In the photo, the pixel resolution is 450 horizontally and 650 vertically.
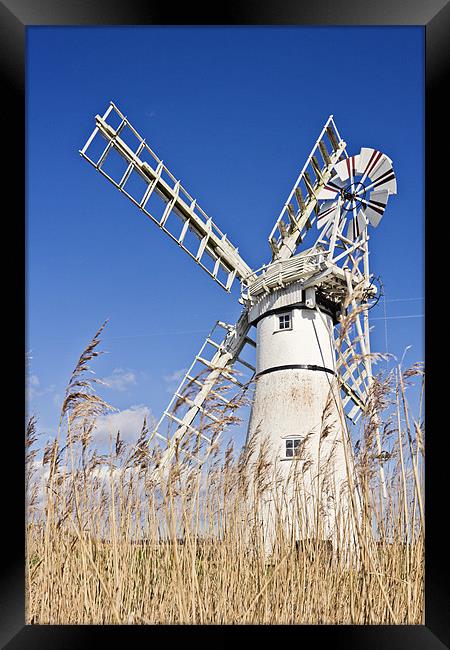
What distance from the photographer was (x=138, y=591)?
2646 millimetres

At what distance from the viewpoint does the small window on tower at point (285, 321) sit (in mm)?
8758

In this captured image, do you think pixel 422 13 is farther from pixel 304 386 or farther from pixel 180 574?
pixel 304 386

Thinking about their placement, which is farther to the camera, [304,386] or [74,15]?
[304,386]

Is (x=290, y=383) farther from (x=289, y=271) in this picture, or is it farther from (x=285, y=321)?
(x=289, y=271)

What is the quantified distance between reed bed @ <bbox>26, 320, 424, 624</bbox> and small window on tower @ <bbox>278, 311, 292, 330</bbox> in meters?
5.82

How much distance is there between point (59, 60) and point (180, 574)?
242 inches

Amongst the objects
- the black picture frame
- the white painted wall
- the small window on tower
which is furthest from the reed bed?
the small window on tower

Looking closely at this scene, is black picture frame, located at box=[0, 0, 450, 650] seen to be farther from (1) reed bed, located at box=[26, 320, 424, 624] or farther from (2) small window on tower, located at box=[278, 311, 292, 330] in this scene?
(2) small window on tower, located at box=[278, 311, 292, 330]

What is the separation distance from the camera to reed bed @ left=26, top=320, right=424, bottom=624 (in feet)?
8.07

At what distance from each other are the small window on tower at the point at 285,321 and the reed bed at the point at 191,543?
5825 mm
